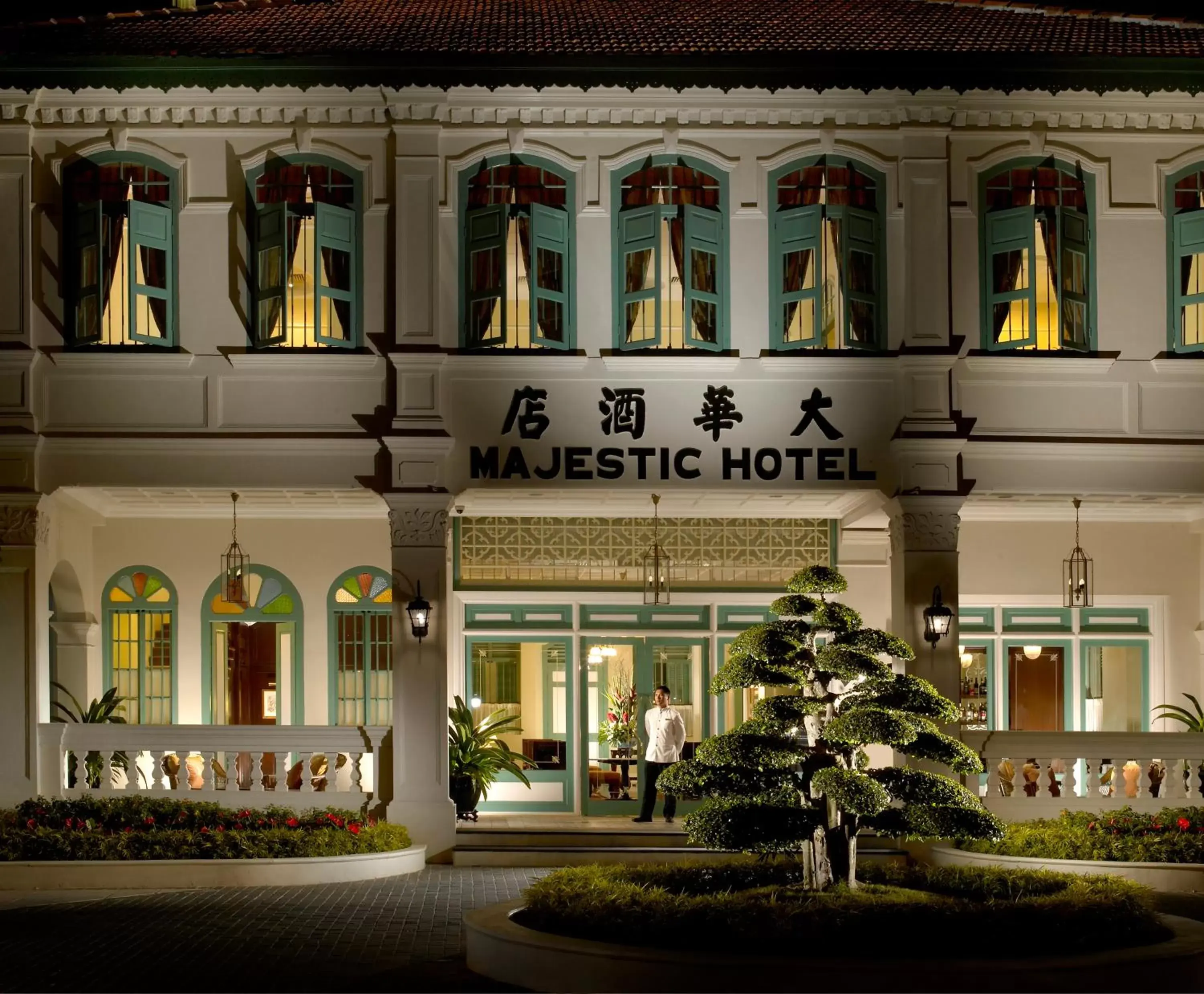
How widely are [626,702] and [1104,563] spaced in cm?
661

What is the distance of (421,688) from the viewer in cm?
1736

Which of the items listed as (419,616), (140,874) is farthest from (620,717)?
(140,874)

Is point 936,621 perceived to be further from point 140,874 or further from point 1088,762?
point 140,874

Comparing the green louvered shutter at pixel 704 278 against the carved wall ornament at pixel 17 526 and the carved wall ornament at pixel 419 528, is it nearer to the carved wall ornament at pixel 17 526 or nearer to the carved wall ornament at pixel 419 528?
the carved wall ornament at pixel 419 528

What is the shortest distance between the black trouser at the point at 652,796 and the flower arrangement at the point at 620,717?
50.6 inches

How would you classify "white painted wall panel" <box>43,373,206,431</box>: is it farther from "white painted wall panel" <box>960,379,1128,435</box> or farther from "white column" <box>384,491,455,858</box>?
"white painted wall panel" <box>960,379,1128,435</box>

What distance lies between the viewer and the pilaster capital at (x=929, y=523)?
17.7 m

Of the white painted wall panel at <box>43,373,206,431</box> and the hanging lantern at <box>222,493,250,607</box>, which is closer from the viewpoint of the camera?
the white painted wall panel at <box>43,373,206,431</box>

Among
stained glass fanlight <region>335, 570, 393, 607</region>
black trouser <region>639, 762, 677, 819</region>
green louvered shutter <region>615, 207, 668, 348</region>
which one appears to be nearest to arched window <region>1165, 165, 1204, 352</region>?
green louvered shutter <region>615, 207, 668, 348</region>

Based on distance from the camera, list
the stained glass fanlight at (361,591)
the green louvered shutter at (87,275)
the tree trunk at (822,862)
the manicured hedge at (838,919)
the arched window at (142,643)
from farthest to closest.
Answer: the stained glass fanlight at (361,591) < the arched window at (142,643) < the green louvered shutter at (87,275) < the tree trunk at (822,862) < the manicured hedge at (838,919)

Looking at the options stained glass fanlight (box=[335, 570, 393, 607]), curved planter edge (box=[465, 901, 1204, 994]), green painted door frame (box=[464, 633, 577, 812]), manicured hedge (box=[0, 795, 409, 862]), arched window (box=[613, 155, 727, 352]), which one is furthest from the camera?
stained glass fanlight (box=[335, 570, 393, 607])

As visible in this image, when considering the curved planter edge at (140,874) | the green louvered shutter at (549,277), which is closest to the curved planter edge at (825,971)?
the curved planter edge at (140,874)

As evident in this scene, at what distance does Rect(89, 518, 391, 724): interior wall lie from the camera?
21031 mm

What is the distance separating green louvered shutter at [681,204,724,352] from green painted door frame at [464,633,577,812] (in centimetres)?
476
